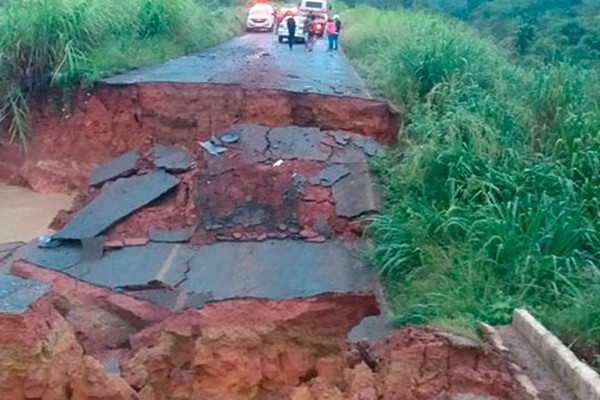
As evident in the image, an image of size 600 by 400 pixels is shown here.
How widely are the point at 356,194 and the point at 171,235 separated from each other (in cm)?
221

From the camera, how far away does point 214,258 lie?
7.95 m

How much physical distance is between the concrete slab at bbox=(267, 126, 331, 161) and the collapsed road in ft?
0.10

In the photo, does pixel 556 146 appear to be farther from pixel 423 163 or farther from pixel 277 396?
pixel 277 396

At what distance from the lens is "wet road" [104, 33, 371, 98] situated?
11492 millimetres

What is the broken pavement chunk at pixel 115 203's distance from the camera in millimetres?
8734

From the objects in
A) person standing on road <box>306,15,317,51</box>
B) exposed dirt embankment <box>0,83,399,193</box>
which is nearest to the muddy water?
exposed dirt embankment <box>0,83,399,193</box>

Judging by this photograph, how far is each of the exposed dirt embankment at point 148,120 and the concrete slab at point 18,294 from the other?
548 centimetres

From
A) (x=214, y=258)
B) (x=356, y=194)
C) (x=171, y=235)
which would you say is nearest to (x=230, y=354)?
(x=214, y=258)

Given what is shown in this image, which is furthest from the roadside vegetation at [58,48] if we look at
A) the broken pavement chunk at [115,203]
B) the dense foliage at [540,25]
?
the dense foliage at [540,25]

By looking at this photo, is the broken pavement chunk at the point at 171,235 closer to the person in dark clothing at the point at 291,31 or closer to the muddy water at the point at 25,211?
the muddy water at the point at 25,211

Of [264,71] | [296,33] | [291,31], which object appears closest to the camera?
[264,71]

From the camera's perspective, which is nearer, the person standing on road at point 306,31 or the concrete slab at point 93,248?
the concrete slab at point 93,248

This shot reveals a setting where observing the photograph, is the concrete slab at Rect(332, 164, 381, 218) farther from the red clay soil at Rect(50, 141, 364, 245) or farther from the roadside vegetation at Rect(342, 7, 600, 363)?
the roadside vegetation at Rect(342, 7, 600, 363)

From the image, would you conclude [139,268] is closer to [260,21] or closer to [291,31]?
[291,31]
